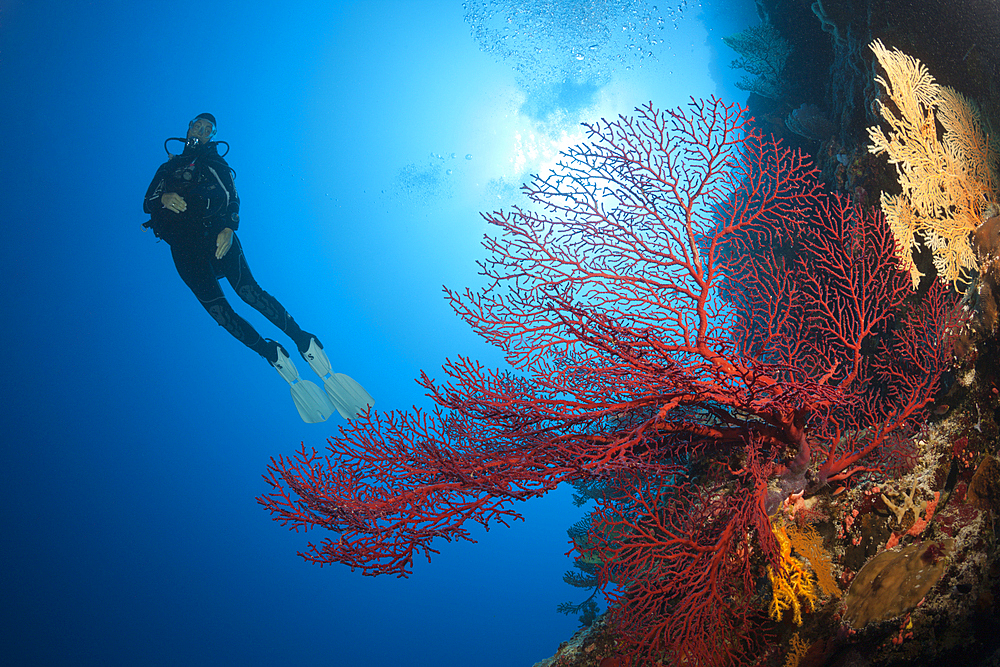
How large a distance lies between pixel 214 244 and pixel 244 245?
11977mm

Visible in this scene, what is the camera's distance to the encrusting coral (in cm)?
251

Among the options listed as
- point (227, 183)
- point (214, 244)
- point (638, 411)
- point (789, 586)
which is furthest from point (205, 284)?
point (789, 586)

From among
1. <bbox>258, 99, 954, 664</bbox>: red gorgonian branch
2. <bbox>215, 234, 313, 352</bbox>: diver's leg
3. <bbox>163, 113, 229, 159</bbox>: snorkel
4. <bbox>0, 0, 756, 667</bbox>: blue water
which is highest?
<bbox>0, 0, 756, 667</bbox>: blue water

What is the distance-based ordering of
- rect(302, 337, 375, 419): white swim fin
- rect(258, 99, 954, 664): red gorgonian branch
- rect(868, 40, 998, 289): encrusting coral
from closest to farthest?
rect(258, 99, 954, 664): red gorgonian branch → rect(868, 40, 998, 289): encrusting coral → rect(302, 337, 375, 419): white swim fin

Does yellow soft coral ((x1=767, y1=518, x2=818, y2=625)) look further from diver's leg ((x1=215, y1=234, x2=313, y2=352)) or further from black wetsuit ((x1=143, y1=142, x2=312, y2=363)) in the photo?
diver's leg ((x1=215, y1=234, x2=313, y2=352))

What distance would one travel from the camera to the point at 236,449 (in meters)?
21.3

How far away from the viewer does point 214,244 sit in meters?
7.70

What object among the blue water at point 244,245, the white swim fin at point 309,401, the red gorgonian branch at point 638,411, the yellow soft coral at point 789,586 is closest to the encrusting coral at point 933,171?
the red gorgonian branch at point 638,411

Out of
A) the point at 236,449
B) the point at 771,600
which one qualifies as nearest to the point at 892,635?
the point at 771,600

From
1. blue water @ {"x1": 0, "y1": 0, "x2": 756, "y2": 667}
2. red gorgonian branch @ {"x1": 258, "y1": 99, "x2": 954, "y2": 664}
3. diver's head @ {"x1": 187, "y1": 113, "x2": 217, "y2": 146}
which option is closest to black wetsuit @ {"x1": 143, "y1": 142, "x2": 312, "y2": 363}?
diver's head @ {"x1": 187, "y1": 113, "x2": 217, "y2": 146}

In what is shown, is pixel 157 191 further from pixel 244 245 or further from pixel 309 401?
pixel 244 245

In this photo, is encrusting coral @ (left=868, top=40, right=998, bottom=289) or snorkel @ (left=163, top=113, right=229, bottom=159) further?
snorkel @ (left=163, top=113, right=229, bottom=159)

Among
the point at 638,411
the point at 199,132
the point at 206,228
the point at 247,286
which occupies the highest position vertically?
the point at 199,132

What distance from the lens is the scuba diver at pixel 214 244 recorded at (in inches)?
267
